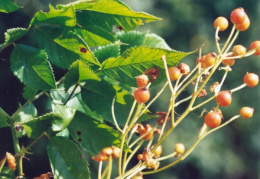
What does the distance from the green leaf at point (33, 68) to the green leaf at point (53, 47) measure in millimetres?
23

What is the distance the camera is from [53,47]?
2.58 feet

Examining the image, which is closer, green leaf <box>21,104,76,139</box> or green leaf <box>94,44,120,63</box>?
green leaf <box>21,104,76,139</box>

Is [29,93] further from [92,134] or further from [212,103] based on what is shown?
[212,103]

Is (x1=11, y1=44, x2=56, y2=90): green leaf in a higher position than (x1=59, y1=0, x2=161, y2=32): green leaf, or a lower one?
lower

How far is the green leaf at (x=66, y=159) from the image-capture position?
734 millimetres

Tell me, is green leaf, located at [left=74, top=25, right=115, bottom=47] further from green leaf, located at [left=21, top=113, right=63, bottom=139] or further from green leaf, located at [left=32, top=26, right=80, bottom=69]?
green leaf, located at [left=21, top=113, right=63, bottom=139]

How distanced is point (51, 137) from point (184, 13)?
5453 mm

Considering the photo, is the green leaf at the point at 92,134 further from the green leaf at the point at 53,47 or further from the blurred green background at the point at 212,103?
the blurred green background at the point at 212,103

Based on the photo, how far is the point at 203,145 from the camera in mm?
5758

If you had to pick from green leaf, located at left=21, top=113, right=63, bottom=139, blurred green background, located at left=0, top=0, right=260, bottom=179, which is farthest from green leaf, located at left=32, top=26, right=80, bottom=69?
blurred green background, located at left=0, top=0, right=260, bottom=179

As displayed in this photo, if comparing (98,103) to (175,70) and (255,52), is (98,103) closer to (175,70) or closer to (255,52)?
(175,70)

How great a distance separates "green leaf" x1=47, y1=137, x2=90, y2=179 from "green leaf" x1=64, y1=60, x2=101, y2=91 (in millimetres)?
96

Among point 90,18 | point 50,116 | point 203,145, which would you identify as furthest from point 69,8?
point 203,145

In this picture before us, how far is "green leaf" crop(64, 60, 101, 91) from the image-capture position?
730 mm
